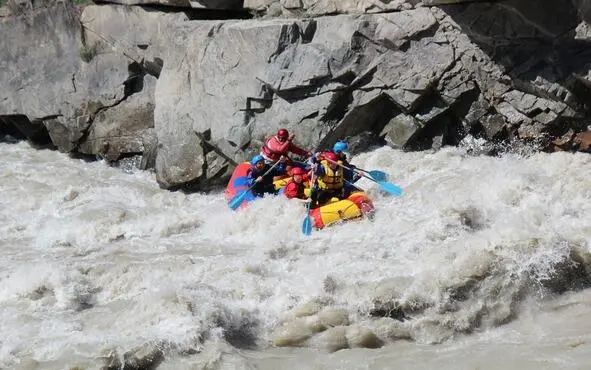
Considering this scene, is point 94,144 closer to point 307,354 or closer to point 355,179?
point 355,179

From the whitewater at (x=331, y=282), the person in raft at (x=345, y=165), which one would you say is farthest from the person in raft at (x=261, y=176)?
the person in raft at (x=345, y=165)

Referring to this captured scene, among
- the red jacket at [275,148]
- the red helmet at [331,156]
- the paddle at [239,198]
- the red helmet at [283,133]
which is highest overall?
the red helmet at [283,133]

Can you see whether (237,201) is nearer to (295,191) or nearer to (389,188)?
(295,191)

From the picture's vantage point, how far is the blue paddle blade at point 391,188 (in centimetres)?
878

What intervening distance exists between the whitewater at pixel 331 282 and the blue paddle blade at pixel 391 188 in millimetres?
104

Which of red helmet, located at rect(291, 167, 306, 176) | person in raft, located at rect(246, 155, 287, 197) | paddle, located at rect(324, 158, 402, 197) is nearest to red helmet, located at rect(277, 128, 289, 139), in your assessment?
person in raft, located at rect(246, 155, 287, 197)

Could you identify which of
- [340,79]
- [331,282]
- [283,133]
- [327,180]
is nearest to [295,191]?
[327,180]

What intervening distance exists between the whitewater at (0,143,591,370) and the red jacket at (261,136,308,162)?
79 cm

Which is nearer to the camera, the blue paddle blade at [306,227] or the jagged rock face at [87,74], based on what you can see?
the blue paddle blade at [306,227]

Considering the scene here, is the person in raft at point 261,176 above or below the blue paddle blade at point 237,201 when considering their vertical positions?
above

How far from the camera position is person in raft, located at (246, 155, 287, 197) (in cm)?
930

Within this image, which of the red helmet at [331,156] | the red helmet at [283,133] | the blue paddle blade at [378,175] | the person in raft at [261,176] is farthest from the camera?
the red helmet at [283,133]

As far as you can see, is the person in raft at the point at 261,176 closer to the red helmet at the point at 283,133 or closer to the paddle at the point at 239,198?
the paddle at the point at 239,198

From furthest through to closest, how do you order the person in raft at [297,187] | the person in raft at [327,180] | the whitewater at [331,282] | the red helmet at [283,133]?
the red helmet at [283,133] → the person in raft at [297,187] → the person in raft at [327,180] → the whitewater at [331,282]
